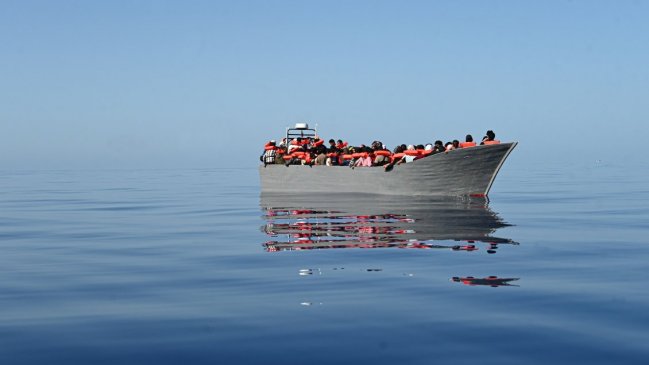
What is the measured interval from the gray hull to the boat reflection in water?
658 mm

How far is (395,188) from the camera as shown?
109ft

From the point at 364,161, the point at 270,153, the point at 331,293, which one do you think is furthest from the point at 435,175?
the point at 331,293

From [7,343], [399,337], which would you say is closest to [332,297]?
[399,337]

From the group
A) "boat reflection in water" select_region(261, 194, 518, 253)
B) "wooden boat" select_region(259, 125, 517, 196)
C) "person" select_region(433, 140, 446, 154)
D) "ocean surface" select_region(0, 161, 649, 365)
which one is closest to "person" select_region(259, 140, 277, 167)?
"wooden boat" select_region(259, 125, 517, 196)

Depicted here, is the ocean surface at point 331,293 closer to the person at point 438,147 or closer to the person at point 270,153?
the person at point 438,147

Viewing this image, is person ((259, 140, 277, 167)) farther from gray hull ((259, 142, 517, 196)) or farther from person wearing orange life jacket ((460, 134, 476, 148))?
person wearing orange life jacket ((460, 134, 476, 148))

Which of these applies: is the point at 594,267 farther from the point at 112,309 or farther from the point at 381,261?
the point at 112,309

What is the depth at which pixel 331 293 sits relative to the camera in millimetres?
10047

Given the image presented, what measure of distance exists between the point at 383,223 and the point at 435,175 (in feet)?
37.3

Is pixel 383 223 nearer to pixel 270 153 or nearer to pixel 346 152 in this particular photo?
pixel 346 152

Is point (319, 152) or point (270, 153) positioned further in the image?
point (270, 153)

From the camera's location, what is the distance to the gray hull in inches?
1213

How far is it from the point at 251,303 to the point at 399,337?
2494 millimetres

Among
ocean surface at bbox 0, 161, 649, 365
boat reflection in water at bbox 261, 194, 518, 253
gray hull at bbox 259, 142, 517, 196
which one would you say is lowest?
ocean surface at bbox 0, 161, 649, 365
